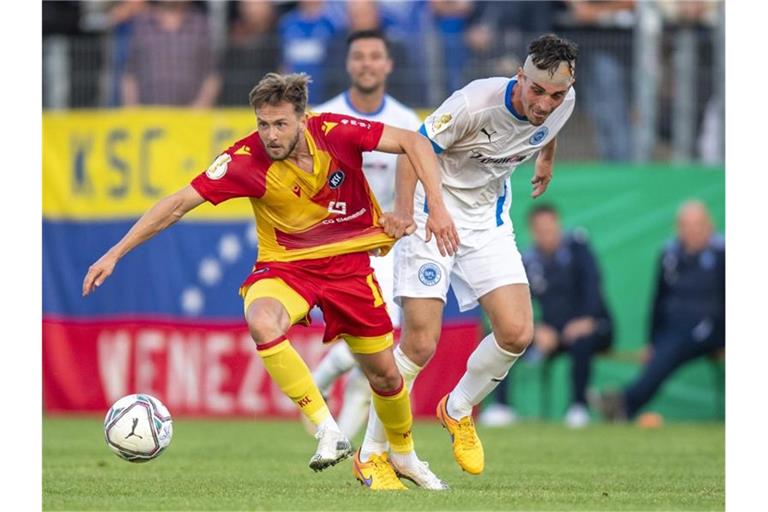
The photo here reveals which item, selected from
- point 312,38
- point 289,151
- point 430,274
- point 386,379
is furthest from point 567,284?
point 289,151

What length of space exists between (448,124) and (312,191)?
1.03 metres

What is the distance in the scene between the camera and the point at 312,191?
8.58 meters

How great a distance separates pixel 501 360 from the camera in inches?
367

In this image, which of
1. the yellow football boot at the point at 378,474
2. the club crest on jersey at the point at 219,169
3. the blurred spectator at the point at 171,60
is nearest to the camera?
the club crest on jersey at the point at 219,169

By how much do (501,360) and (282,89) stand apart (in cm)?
234

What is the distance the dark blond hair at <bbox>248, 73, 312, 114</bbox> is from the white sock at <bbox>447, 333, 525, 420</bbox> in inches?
81.5

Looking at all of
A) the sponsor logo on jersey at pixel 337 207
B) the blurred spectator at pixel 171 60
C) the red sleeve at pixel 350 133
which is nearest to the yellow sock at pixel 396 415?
the sponsor logo on jersey at pixel 337 207

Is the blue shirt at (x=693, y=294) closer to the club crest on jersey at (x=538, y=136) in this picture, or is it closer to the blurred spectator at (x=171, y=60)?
the blurred spectator at (x=171, y=60)

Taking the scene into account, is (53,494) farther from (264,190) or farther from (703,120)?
(703,120)

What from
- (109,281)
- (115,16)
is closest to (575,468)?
(109,281)

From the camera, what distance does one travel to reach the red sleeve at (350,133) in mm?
8508

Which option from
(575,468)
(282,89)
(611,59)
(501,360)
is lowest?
(575,468)

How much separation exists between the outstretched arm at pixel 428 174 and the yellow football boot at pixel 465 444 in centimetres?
127

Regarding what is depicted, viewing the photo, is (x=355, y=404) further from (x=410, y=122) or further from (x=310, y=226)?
(x=310, y=226)
